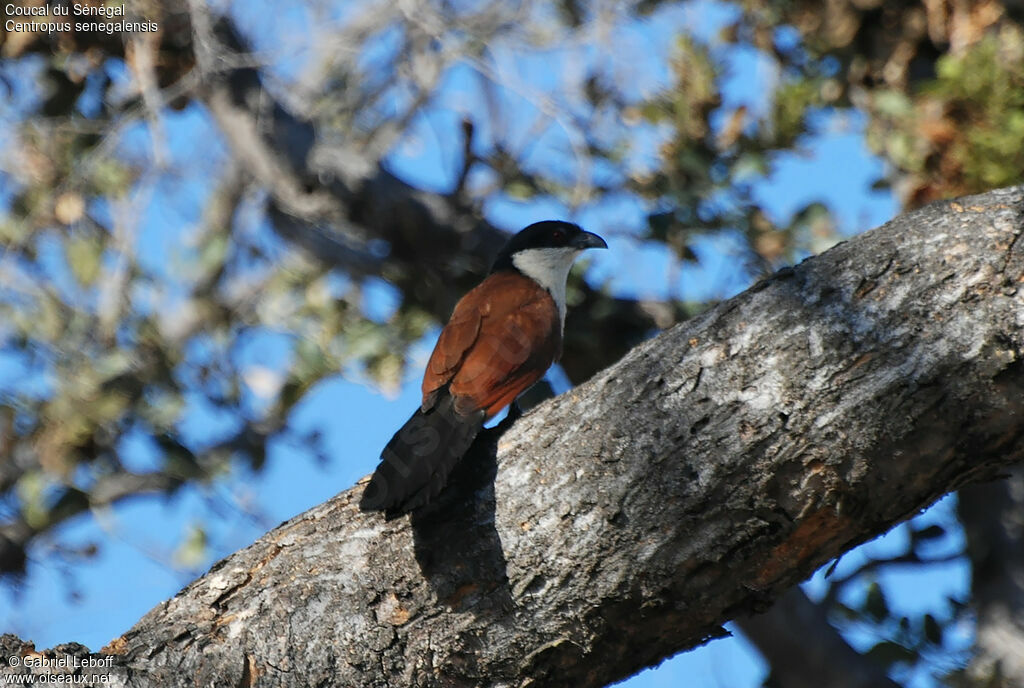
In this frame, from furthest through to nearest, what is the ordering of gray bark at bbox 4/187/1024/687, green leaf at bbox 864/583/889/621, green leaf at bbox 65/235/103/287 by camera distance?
green leaf at bbox 65/235/103/287
green leaf at bbox 864/583/889/621
gray bark at bbox 4/187/1024/687

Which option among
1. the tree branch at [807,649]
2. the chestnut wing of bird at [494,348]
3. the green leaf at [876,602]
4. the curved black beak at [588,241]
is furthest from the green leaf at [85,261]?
the green leaf at [876,602]

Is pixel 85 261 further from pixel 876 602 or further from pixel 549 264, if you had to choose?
pixel 876 602

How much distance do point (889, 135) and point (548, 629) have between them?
3.01 m

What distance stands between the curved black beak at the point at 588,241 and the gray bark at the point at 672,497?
86.2 inches

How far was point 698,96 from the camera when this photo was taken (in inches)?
181

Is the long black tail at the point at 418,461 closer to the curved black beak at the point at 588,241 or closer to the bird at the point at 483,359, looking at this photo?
the bird at the point at 483,359

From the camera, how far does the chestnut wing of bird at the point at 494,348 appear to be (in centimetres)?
318

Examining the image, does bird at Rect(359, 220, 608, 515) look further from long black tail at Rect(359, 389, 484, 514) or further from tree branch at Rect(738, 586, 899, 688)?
tree branch at Rect(738, 586, 899, 688)

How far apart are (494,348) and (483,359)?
0.08 meters

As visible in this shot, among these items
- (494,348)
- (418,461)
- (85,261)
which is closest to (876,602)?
(494,348)

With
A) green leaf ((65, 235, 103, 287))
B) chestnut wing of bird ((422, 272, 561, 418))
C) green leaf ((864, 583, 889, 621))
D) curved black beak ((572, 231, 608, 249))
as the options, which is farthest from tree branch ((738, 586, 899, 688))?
green leaf ((65, 235, 103, 287))

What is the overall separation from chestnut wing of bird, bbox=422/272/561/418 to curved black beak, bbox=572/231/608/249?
715mm

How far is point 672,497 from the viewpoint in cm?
224

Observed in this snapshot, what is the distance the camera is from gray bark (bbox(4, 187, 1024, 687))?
7.04 ft
